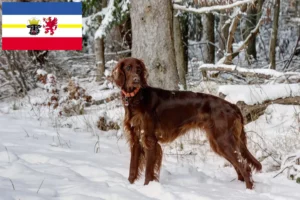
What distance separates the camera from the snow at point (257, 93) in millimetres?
5398

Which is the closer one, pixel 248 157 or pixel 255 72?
pixel 248 157

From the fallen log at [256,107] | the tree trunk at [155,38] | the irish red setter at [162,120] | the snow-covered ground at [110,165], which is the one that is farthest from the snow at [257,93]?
the irish red setter at [162,120]

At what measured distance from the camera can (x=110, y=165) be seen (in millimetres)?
4262

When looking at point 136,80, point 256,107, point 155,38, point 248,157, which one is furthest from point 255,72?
point 136,80

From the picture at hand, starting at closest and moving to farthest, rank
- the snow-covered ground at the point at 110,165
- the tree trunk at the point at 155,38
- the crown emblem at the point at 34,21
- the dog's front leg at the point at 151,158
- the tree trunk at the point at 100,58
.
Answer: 1. the snow-covered ground at the point at 110,165
2. the dog's front leg at the point at 151,158
3. the tree trunk at the point at 155,38
4. the crown emblem at the point at 34,21
5. the tree trunk at the point at 100,58

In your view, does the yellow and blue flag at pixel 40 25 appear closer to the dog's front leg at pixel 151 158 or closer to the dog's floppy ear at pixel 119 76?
the dog's floppy ear at pixel 119 76

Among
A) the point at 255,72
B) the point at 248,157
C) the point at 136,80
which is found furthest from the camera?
the point at 255,72

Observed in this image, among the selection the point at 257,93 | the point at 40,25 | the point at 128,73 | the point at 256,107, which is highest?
the point at 40,25

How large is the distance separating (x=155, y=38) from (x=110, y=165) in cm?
203

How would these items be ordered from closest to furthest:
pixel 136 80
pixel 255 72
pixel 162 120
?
1. pixel 136 80
2. pixel 162 120
3. pixel 255 72

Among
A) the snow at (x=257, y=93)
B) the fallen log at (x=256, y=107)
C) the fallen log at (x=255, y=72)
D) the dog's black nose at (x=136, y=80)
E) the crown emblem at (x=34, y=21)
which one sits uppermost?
the crown emblem at (x=34, y=21)

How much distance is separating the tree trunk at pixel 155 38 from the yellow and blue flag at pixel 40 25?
3.95m

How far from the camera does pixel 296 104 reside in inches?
214

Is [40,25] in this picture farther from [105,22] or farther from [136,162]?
[136,162]
